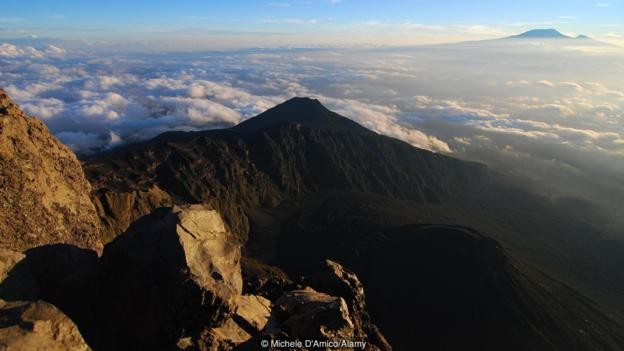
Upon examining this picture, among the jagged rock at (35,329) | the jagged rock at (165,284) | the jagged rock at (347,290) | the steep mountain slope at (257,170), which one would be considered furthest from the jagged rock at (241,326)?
the steep mountain slope at (257,170)

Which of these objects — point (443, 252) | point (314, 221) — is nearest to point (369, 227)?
point (314, 221)

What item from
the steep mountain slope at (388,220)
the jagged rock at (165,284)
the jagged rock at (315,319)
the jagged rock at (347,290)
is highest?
the jagged rock at (165,284)

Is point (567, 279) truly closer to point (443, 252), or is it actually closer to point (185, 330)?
point (443, 252)

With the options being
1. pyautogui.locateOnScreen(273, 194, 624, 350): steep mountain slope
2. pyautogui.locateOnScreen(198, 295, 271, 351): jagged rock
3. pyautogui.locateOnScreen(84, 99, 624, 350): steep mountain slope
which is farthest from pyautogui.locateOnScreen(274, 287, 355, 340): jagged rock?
pyautogui.locateOnScreen(84, 99, 624, 350): steep mountain slope

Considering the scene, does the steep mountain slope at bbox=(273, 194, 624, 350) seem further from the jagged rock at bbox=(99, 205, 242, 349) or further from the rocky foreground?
the jagged rock at bbox=(99, 205, 242, 349)

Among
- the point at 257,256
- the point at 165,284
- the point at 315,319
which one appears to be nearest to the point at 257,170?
the point at 257,256

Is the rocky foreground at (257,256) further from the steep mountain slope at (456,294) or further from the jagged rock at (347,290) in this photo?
the steep mountain slope at (456,294)

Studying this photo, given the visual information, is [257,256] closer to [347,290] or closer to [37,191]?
[347,290]
